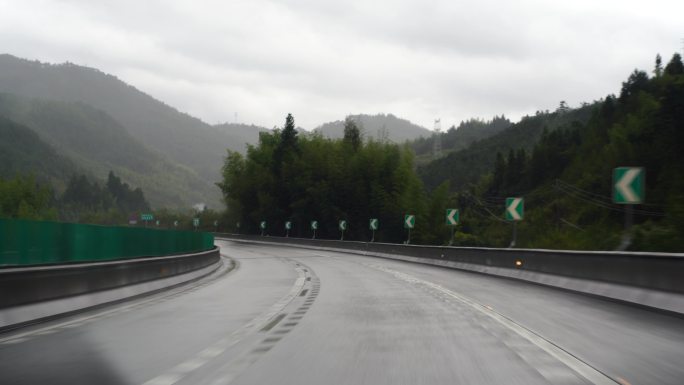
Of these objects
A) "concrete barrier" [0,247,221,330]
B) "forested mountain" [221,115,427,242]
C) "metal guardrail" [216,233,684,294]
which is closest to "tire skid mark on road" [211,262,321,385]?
"concrete barrier" [0,247,221,330]

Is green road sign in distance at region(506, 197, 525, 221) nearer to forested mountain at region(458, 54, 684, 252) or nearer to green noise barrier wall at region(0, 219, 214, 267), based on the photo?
forested mountain at region(458, 54, 684, 252)

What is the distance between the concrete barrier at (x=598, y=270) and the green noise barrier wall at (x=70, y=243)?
11112 millimetres

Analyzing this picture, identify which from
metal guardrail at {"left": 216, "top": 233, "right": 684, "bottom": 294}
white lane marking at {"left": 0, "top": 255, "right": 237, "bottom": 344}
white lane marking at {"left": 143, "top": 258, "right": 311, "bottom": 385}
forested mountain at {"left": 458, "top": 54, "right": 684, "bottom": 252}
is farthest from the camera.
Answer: forested mountain at {"left": 458, "top": 54, "right": 684, "bottom": 252}

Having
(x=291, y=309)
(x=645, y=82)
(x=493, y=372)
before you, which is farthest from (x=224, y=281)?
(x=645, y=82)

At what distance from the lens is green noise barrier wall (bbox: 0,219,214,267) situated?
12227 millimetres

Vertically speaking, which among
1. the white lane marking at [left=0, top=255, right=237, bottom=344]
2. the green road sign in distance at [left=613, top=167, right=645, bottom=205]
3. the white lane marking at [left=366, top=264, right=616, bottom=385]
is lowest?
the white lane marking at [left=0, top=255, right=237, bottom=344]

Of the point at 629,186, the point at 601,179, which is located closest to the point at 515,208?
the point at 629,186

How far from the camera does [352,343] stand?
916 cm

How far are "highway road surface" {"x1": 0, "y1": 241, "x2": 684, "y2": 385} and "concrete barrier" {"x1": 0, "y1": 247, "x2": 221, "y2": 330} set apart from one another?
0.33 metres

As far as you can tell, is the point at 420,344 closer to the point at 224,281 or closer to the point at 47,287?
the point at 47,287

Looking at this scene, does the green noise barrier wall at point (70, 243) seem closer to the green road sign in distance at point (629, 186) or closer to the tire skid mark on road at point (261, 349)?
the tire skid mark on road at point (261, 349)

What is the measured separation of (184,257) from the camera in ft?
74.6

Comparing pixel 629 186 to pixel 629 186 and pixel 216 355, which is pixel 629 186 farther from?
pixel 216 355

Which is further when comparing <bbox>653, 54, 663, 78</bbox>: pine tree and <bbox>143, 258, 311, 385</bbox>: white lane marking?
<bbox>653, 54, 663, 78</bbox>: pine tree
